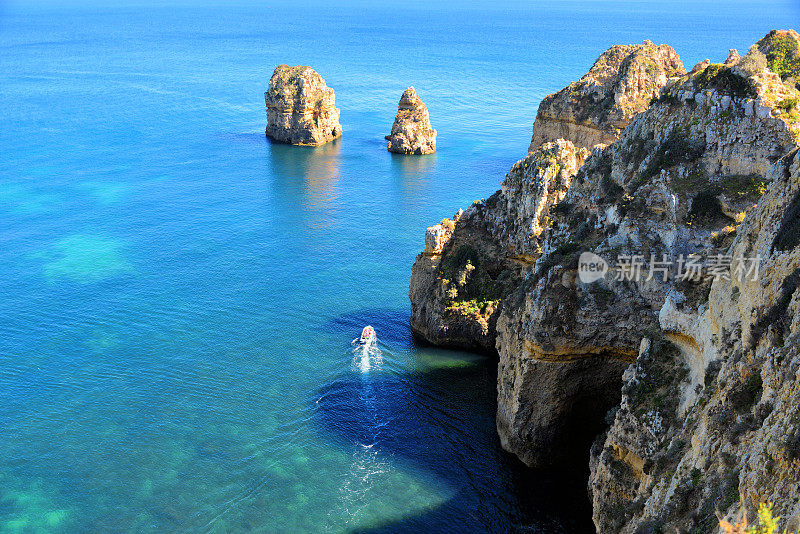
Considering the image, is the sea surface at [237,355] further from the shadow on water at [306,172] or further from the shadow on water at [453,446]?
the shadow on water at [306,172]

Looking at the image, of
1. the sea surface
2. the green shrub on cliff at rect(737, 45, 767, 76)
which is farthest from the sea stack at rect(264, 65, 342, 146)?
the green shrub on cliff at rect(737, 45, 767, 76)

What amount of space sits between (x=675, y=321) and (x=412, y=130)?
92.8 metres

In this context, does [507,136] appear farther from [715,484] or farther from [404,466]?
[715,484]

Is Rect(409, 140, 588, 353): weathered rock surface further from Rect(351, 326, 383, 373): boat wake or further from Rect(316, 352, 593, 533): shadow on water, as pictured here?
Rect(351, 326, 383, 373): boat wake

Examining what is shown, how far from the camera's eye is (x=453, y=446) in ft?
147

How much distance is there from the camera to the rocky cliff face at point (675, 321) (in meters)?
23.0

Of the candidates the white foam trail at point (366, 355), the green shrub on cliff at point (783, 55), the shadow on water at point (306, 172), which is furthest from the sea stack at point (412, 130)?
the white foam trail at point (366, 355)

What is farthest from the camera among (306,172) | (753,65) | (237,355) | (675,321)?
(306,172)

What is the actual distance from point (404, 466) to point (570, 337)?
12.4 m

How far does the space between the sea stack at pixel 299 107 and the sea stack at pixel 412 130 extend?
1422 cm

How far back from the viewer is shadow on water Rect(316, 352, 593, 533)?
3866 cm

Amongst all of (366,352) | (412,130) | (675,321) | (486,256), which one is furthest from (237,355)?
(412,130)

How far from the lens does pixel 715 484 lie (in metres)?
22.8

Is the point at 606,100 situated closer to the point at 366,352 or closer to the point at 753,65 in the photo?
the point at 366,352
